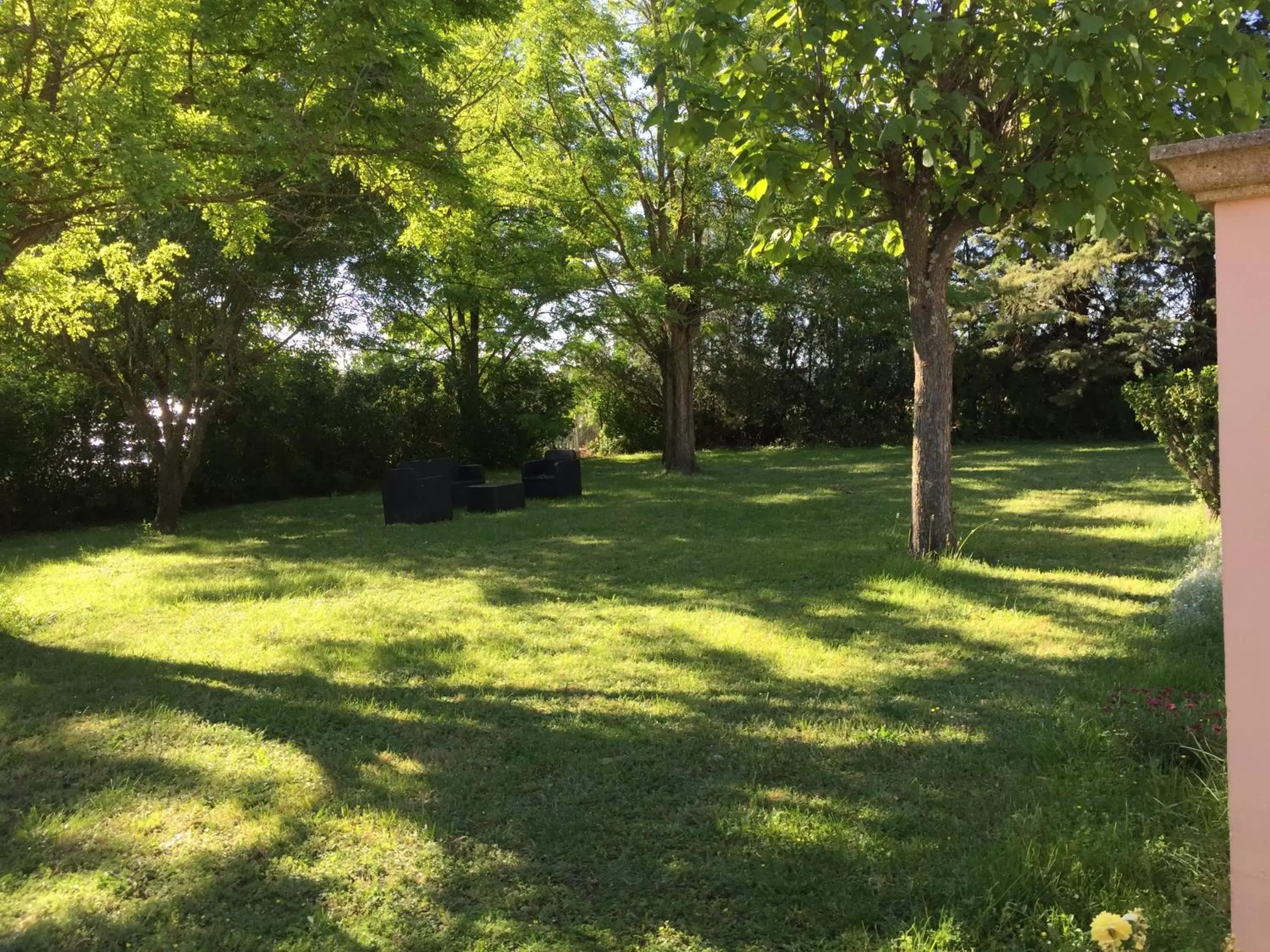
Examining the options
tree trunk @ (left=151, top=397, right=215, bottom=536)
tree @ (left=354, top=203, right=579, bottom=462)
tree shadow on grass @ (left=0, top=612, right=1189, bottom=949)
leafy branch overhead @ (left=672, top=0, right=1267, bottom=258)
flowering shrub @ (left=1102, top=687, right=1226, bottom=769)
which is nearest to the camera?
tree shadow on grass @ (left=0, top=612, right=1189, bottom=949)

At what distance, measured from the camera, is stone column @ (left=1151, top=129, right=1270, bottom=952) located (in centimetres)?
196

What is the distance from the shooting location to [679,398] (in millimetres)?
16891

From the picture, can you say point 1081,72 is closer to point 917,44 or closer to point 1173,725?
point 917,44

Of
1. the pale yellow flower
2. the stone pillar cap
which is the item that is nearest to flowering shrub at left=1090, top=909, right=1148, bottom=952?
the pale yellow flower

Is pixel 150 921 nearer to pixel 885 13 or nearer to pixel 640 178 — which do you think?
pixel 885 13

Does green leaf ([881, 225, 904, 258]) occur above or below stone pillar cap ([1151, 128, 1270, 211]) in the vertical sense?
above

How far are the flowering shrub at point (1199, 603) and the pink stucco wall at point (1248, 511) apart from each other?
136 inches

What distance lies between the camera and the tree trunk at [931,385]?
292 inches

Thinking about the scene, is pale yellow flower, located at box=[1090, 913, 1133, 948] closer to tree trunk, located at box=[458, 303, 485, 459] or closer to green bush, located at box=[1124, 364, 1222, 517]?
green bush, located at box=[1124, 364, 1222, 517]

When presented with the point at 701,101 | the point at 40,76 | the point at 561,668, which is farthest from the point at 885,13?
the point at 40,76

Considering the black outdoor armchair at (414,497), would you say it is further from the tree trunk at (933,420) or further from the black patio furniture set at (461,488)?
the tree trunk at (933,420)

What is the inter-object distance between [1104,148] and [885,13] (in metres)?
1.60

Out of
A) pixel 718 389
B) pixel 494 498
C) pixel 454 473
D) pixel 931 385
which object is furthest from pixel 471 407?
pixel 931 385

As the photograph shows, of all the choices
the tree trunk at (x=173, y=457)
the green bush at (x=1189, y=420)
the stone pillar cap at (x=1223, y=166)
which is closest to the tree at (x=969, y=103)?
the green bush at (x=1189, y=420)
